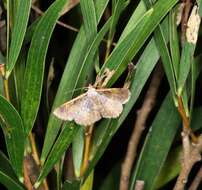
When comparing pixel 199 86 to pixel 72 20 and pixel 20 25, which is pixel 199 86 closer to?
pixel 72 20

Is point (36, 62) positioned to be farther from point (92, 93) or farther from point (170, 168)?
point (170, 168)

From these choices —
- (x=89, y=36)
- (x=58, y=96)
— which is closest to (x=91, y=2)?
(x=89, y=36)

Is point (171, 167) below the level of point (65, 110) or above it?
below

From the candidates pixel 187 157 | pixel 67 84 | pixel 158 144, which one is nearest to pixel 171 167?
pixel 158 144

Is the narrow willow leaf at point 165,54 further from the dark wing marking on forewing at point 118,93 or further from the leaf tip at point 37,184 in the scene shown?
the leaf tip at point 37,184

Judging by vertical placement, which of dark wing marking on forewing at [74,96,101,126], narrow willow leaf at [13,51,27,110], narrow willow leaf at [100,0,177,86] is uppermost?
narrow willow leaf at [100,0,177,86]

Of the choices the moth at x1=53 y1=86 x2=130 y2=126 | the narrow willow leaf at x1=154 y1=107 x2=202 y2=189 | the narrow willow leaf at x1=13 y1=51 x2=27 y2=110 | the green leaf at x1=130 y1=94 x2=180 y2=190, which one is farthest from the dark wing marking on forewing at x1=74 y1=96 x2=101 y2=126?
the narrow willow leaf at x1=154 y1=107 x2=202 y2=189

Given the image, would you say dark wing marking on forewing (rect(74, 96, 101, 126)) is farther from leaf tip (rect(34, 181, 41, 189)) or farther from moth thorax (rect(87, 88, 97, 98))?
leaf tip (rect(34, 181, 41, 189))
